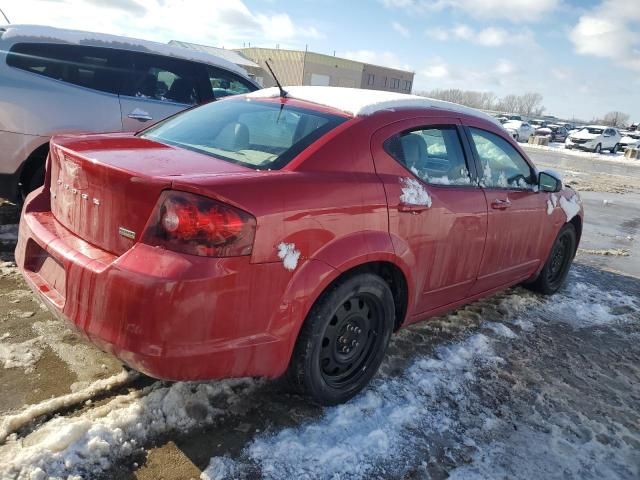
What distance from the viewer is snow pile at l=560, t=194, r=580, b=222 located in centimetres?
463

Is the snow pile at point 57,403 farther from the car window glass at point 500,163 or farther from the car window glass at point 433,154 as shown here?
the car window glass at point 500,163

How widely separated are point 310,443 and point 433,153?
1.84 m

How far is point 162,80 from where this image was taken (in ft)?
17.5

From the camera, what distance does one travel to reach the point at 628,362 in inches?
151

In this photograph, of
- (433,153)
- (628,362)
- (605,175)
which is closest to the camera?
(433,153)

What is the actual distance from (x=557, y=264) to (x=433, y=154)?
2.57 m

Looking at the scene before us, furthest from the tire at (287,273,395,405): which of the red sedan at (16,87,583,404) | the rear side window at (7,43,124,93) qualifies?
the rear side window at (7,43,124,93)

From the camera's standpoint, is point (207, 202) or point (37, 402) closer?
point (207, 202)

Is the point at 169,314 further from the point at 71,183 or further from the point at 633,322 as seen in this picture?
the point at 633,322

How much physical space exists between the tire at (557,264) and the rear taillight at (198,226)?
352cm

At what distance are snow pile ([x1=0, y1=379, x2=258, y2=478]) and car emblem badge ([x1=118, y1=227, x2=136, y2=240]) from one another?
88 centimetres

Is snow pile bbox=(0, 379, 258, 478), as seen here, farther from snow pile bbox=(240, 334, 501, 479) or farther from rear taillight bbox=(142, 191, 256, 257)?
rear taillight bbox=(142, 191, 256, 257)

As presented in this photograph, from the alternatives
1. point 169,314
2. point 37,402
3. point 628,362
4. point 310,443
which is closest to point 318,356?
point 310,443

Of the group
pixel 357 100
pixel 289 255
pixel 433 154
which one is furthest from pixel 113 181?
pixel 433 154
